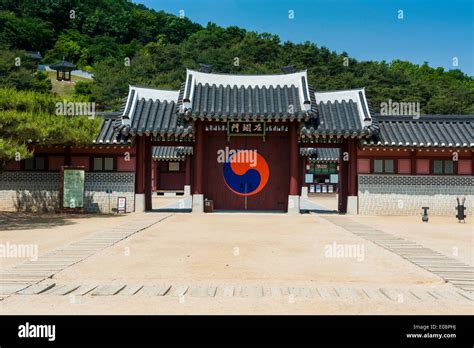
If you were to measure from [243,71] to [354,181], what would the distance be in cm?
7253

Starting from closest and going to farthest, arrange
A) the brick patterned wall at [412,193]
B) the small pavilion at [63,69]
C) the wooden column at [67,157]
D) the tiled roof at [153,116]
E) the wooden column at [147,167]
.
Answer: the tiled roof at [153,116] → the brick patterned wall at [412,193] → the wooden column at [67,157] → the wooden column at [147,167] → the small pavilion at [63,69]

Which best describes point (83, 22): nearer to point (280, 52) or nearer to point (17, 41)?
point (17, 41)

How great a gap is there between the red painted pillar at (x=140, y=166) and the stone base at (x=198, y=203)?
281 cm

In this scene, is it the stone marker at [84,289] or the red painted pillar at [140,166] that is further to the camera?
the red painted pillar at [140,166]

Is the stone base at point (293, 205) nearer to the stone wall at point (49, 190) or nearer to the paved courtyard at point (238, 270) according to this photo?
the paved courtyard at point (238, 270)

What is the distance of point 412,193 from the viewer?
24047 millimetres

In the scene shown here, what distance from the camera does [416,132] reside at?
2450cm

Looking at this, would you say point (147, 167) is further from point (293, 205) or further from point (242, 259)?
point (242, 259)

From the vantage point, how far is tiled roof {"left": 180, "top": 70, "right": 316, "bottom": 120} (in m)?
23.1

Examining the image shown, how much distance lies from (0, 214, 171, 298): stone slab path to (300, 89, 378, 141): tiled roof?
36.4ft

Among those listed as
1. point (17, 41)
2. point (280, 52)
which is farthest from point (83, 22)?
point (280, 52)

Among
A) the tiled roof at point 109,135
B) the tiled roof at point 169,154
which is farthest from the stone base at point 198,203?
the tiled roof at point 169,154

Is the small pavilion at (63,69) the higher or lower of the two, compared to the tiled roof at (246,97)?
higher

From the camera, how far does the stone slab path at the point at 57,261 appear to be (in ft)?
28.4
